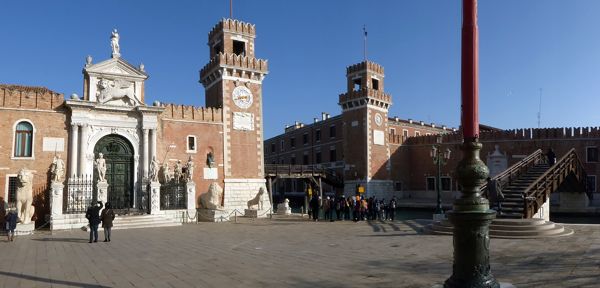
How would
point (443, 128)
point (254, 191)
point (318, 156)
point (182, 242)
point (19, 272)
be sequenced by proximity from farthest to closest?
point (443, 128), point (318, 156), point (254, 191), point (182, 242), point (19, 272)

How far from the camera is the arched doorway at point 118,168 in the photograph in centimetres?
2428

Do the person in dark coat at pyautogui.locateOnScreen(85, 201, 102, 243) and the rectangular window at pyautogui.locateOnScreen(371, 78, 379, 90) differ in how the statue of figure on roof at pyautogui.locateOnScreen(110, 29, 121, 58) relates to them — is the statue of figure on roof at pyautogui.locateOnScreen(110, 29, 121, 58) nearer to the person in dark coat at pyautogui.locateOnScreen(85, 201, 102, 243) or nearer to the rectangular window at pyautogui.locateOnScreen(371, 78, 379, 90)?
the person in dark coat at pyautogui.locateOnScreen(85, 201, 102, 243)

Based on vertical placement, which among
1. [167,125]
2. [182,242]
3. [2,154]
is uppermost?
[167,125]

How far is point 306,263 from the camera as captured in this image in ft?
31.4

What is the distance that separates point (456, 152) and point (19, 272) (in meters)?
41.1

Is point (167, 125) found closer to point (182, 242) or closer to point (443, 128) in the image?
point (182, 242)

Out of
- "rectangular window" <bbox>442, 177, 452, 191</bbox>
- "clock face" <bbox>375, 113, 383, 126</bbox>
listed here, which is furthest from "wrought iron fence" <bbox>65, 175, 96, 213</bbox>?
"rectangular window" <bbox>442, 177, 452, 191</bbox>

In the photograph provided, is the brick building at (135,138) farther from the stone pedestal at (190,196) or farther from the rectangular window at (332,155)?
the rectangular window at (332,155)

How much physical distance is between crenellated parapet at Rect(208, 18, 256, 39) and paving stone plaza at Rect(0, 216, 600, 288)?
18.1m

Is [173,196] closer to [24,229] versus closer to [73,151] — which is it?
[73,151]

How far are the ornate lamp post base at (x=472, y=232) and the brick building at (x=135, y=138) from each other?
18848mm

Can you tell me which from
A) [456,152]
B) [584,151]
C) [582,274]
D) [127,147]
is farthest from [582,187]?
[127,147]

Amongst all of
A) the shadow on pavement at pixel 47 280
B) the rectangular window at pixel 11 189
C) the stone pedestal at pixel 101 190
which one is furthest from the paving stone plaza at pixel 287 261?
the rectangular window at pixel 11 189

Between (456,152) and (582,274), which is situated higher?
(456,152)
